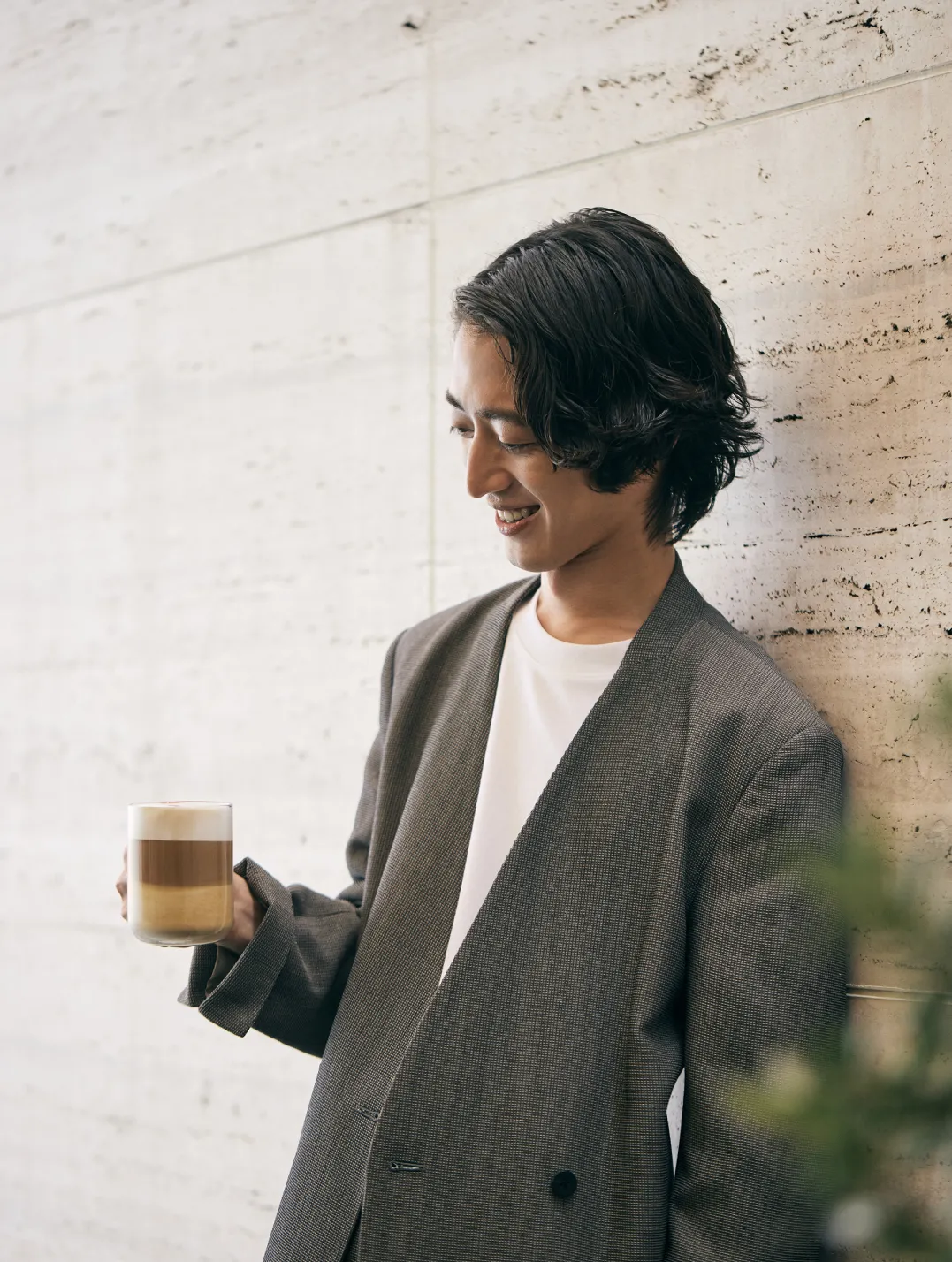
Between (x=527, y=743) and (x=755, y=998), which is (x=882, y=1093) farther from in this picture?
(x=527, y=743)

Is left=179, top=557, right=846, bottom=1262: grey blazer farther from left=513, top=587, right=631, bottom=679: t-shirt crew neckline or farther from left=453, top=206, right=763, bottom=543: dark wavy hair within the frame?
left=453, top=206, right=763, bottom=543: dark wavy hair

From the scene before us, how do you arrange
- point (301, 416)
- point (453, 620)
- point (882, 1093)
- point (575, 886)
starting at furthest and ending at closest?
point (301, 416), point (453, 620), point (575, 886), point (882, 1093)

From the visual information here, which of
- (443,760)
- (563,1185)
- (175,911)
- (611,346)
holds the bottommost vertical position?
(563,1185)

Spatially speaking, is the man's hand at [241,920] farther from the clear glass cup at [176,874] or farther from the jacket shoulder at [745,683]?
the jacket shoulder at [745,683]

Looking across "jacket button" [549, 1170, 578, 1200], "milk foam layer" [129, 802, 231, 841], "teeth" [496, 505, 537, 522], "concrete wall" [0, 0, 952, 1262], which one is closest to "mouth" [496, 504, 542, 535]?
"teeth" [496, 505, 537, 522]

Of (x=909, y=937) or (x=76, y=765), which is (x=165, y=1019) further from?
(x=909, y=937)

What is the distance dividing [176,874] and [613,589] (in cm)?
59

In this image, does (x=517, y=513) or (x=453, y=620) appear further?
(x=453, y=620)

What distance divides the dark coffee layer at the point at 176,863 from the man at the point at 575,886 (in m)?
0.18

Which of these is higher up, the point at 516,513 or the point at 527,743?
the point at 516,513

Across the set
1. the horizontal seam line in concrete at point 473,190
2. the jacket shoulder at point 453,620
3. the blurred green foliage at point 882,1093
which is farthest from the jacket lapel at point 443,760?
the blurred green foliage at point 882,1093

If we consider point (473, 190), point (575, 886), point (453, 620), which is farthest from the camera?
point (473, 190)

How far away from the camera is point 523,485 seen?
146 centimetres

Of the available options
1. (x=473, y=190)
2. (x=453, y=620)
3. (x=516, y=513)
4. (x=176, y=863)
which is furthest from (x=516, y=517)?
(x=473, y=190)
